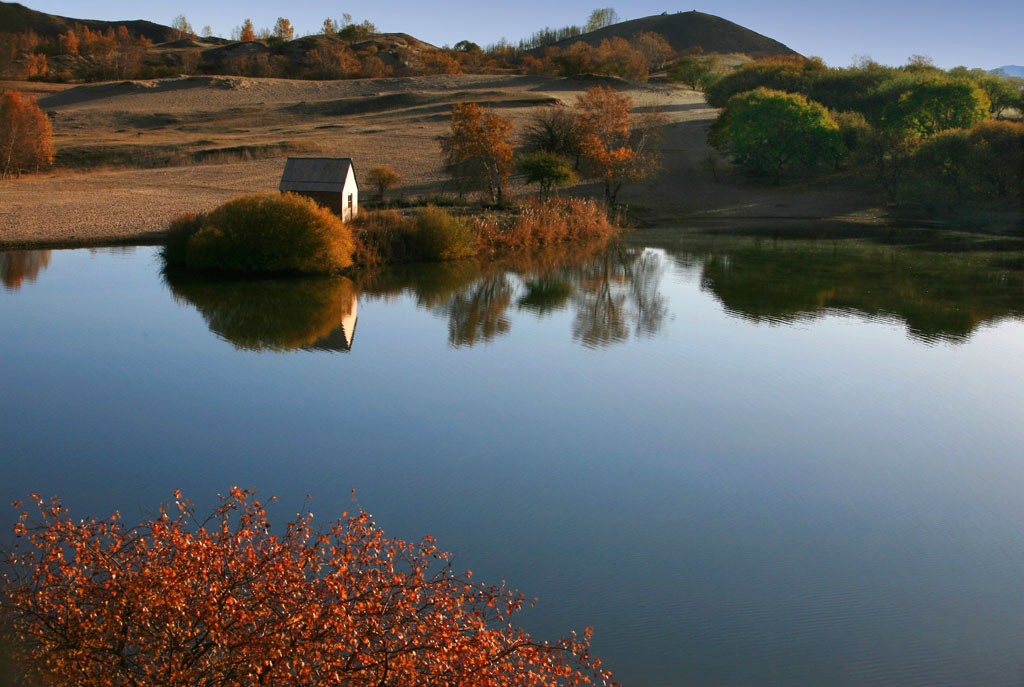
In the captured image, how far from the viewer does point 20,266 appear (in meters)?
21.2

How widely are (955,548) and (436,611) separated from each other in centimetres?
515

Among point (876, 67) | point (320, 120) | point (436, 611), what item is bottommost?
point (436, 611)

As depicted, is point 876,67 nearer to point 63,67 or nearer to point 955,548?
point 955,548

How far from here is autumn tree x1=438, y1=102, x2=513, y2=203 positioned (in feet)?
102

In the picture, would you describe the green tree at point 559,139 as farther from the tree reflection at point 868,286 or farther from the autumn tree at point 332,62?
the autumn tree at point 332,62

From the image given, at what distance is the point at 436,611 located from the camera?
13.5 ft

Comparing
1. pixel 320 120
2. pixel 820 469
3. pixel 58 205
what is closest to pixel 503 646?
pixel 820 469

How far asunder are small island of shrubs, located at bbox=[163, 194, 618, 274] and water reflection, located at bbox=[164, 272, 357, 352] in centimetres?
54

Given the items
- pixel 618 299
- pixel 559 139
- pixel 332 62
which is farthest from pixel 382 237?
pixel 332 62

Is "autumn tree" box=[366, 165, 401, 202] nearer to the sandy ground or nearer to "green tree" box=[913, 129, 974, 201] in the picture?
the sandy ground

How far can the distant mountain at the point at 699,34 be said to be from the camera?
119875 millimetres

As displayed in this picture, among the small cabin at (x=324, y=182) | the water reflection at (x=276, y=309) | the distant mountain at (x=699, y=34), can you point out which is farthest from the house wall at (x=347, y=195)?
the distant mountain at (x=699, y=34)

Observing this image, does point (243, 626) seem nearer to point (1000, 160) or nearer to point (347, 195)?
point (347, 195)

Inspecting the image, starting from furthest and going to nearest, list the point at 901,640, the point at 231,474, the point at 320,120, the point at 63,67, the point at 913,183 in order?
the point at 63,67 → the point at 320,120 → the point at 913,183 → the point at 231,474 → the point at 901,640
